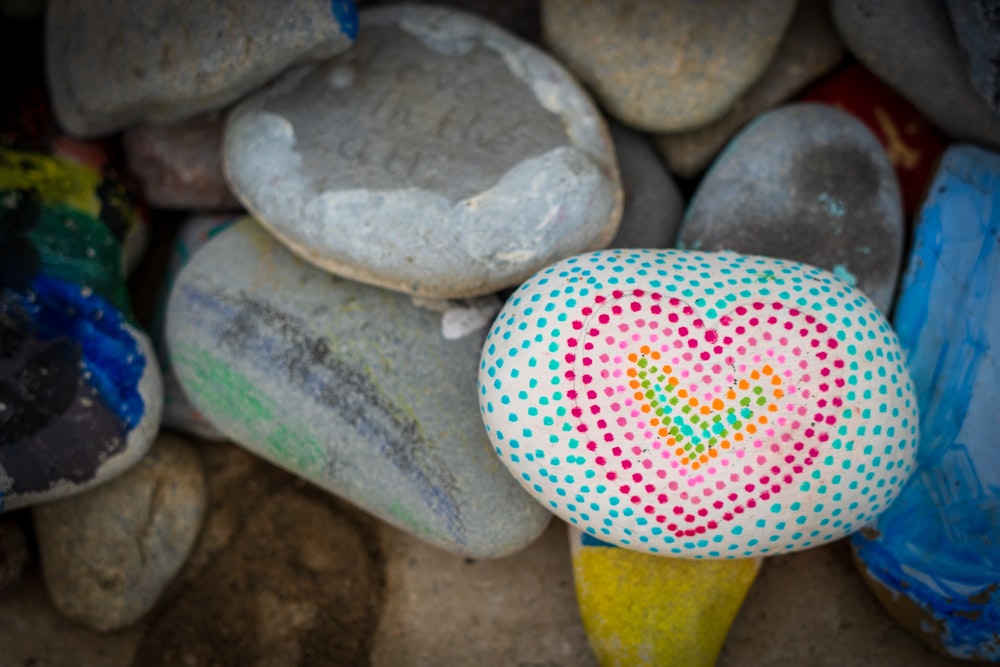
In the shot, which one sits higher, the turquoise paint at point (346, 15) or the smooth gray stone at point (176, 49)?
the turquoise paint at point (346, 15)

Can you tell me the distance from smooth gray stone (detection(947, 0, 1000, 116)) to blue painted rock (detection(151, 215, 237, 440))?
161 cm

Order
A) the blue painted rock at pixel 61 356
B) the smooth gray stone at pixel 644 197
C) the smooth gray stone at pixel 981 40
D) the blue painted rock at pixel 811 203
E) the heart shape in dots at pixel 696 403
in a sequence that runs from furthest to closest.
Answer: the smooth gray stone at pixel 644 197, the blue painted rock at pixel 811 203, the blue painted rock at pixel 61 356, the smooth gray stone at pixel 981 40, the heart shape in dots at pixel 696 403

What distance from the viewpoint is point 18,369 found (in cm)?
156

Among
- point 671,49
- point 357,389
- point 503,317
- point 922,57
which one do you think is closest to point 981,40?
point 922,57

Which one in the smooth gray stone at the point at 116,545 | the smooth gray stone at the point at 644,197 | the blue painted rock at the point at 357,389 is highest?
the smooth gray stone at the point at 644,197

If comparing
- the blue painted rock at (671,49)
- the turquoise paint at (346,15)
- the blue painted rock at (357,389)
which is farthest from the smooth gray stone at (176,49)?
the blue painted rock at (671,49)

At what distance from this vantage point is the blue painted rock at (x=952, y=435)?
5.04ft

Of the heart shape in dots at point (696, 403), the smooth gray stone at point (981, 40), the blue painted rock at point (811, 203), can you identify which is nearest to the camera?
the heart shape in dots at point (696, 403)

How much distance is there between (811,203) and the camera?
1.70 metres

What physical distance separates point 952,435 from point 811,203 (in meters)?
0.54

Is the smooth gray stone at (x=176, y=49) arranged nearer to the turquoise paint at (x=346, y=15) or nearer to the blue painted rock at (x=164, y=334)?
the turquoise paint at (x=346, y=15)

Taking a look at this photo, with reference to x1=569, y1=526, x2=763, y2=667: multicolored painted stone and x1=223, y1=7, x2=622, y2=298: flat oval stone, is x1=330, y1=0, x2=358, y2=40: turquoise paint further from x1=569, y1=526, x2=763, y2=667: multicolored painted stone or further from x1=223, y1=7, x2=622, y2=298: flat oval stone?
x1=569, y1=526, x2=763, y2=667: multicolored painted stone

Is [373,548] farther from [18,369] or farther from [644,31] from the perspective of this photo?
[644,31]

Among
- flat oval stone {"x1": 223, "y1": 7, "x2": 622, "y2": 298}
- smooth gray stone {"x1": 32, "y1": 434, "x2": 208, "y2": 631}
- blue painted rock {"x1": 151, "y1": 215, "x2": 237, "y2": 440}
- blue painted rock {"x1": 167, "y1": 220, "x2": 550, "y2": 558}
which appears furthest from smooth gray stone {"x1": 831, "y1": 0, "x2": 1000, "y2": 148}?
smooth gray stone {"x1": 32, "y1": 434, "x2": 208, "y2": 631}
